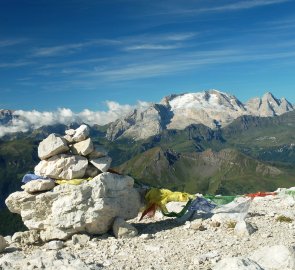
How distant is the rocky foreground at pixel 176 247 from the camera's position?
18.4 metres

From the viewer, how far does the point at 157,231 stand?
85.5ft

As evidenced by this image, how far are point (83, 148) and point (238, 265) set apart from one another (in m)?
13.1

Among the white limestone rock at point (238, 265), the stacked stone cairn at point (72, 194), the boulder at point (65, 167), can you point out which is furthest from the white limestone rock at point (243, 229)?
the boulder at point (65, 167)

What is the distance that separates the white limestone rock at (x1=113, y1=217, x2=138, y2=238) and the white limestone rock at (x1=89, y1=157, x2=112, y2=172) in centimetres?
337

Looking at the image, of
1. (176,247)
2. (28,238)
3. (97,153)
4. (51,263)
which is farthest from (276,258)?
(28,238)

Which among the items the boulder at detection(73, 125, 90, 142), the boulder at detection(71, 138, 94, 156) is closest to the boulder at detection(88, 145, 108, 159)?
the boulder at detection(71, 138, 94, 156)

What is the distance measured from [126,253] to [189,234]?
14.3ft

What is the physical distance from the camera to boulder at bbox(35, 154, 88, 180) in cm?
2648

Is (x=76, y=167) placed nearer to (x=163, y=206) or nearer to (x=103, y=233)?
(x=103, y=233)

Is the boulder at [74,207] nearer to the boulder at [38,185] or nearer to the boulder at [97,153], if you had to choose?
the boulder at [38,185]

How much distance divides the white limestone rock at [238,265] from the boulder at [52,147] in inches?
499

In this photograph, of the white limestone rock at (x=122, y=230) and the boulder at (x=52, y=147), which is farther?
the boulder at (x=52, y=147)

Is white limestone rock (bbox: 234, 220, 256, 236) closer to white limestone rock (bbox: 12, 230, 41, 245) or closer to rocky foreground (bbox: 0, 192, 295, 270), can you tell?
rocky foreground (bbox: 0, 192, 295, 270)

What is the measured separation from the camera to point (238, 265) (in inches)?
666
